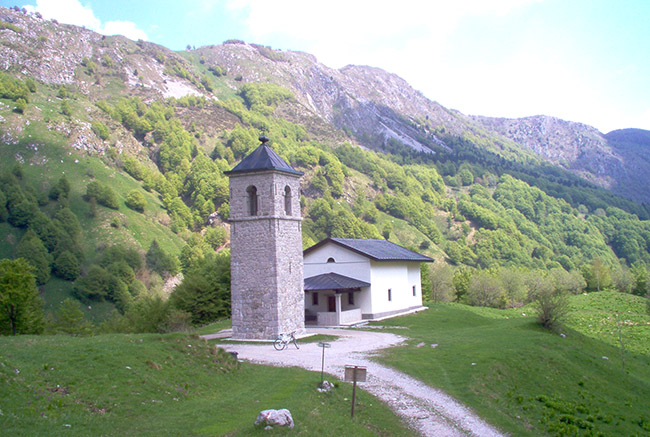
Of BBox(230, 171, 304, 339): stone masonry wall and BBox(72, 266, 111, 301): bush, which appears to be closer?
BBox(230, 171, 304, 339): stone masonry wall

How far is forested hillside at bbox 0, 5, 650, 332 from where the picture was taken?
6906 cm

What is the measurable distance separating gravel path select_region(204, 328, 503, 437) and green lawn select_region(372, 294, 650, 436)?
2.45 feet

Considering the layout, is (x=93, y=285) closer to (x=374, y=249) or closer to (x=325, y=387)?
(x=374, y=249)

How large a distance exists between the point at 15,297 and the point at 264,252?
45.6 feet

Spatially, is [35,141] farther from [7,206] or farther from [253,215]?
[253,215]

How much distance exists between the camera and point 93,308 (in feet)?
223

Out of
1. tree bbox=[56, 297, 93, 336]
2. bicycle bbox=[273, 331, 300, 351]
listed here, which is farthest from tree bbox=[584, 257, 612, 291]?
tree bbox=[56, 297, 93, 336]

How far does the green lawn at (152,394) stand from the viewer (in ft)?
34.8

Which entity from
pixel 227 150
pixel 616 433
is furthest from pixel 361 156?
pixel 616 433

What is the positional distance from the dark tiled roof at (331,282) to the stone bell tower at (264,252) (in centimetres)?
660

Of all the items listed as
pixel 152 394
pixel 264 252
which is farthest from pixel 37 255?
pixel 152 394

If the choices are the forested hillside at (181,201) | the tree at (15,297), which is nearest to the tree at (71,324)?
the forested hillside at (181,201)

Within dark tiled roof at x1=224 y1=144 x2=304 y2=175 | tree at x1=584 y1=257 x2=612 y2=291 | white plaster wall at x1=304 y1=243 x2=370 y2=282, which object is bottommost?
tree at x1=584 y1=257 x2=612 y2=291

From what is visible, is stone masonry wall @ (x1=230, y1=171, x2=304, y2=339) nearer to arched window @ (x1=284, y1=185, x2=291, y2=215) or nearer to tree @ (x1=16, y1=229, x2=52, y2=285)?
arched window @ (x1=284, y1=185, x2=291, y2=215)
